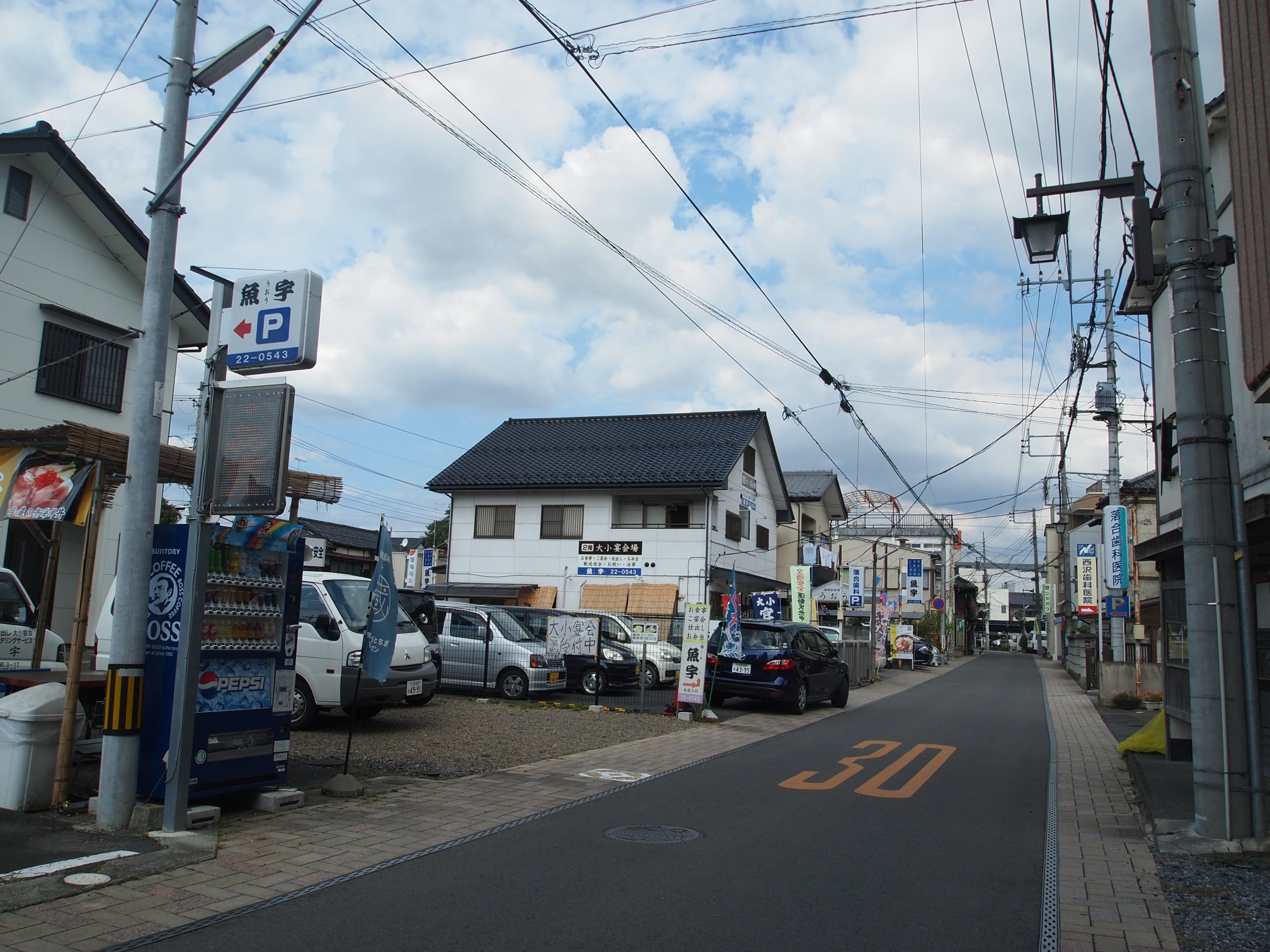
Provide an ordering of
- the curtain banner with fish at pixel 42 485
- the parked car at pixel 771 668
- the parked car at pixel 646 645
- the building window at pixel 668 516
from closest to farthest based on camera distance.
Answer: the curtain banner with fish at pixel 42 485 < the parked car at pixel 771 668 < the parked car at pixel 646 645 < the building window at pixel 668 516

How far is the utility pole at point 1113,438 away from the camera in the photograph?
2158cm

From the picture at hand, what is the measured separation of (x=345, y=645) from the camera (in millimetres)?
11906

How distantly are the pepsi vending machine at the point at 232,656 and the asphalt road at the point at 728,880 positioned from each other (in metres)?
2.04

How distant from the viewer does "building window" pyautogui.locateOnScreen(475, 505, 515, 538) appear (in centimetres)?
3078

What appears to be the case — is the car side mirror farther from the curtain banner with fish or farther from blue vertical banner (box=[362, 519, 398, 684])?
the curtain banner with fish

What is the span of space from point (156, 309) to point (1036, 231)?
26.1 ft

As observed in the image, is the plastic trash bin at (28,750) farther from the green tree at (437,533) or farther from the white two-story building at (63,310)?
the green tree at (437,533)

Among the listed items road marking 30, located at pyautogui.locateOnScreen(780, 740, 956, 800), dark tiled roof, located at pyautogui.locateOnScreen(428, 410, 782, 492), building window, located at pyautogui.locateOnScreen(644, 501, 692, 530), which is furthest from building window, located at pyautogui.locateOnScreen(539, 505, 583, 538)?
road marking 30, located at pyautogui.locateOnScreen(780, 740, 956, 800)

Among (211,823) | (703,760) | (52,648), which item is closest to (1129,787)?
(703,760)

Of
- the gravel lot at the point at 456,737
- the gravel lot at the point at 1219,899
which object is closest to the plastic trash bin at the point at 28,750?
the gravel lot at the point at 456,737

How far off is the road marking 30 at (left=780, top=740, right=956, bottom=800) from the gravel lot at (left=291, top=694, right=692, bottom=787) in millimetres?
2958

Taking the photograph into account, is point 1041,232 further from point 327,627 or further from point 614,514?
point 614,514

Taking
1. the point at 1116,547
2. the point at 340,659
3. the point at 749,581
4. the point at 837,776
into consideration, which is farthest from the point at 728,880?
Result: the point at 749,581

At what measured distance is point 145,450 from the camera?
22.5 ft
